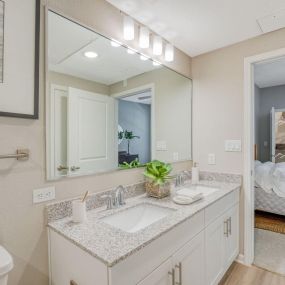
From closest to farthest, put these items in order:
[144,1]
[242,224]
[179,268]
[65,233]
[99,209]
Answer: [65,233]
[179,268]
[99,209]
[144,1]
[242,224]

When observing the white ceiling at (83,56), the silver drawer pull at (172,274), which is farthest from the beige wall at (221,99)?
the silver drawer pull at (172,274)

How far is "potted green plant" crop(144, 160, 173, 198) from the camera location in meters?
1.67

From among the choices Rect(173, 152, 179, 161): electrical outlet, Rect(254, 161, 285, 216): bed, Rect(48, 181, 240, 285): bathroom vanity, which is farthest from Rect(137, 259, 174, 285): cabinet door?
Rect(254, 161, 285, 216): bed

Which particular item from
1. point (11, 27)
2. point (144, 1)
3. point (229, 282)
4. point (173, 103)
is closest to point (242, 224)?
point (229, 282)

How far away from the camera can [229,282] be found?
6.15ft

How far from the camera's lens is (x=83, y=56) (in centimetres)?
145

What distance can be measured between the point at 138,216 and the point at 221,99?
152 cm

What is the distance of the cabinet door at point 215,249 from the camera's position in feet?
5.11

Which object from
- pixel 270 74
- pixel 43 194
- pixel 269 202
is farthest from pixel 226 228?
pixel 270 74

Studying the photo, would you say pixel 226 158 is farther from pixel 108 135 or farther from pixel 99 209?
pixel 99 209

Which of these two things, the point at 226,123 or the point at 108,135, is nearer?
the point at 108,135

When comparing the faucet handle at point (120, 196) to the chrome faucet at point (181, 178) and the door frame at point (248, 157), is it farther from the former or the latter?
the door frame at point (248, 157)

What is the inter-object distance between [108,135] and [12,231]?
85 cm

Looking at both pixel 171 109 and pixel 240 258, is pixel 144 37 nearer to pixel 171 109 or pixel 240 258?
pixel 171 109
